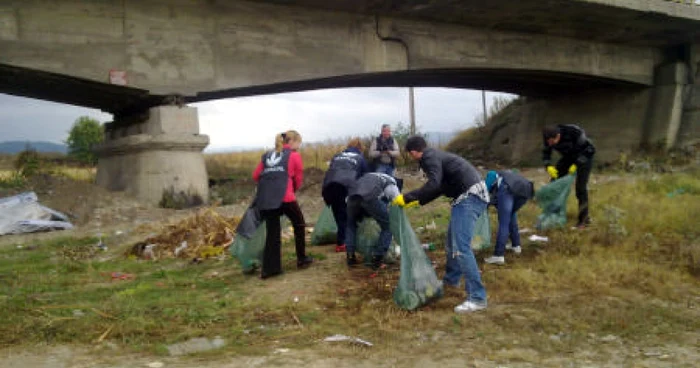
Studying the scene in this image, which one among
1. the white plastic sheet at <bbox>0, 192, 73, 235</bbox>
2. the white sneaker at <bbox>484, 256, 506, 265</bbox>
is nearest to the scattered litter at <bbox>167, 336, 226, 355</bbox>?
the white sneaker at <bbox>484, 256, 506, 265</bbox>

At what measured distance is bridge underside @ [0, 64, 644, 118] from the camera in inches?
378

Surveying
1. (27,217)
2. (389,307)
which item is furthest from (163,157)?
(389,307)

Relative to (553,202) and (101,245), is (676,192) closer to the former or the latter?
(553,202)

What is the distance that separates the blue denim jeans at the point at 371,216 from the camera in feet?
19.1

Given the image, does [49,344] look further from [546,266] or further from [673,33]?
[673,33]

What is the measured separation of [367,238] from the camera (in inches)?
237

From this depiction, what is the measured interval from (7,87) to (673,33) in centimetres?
1461

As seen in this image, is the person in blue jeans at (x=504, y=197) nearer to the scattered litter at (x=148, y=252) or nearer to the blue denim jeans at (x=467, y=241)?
the blue denim jeans at (x=467, y=241)

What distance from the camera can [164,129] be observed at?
1025cm

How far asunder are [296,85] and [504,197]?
6.51m

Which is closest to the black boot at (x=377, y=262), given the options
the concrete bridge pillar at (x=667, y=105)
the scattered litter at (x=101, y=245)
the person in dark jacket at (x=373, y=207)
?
the person in dark jacket at (x=373, y=207)

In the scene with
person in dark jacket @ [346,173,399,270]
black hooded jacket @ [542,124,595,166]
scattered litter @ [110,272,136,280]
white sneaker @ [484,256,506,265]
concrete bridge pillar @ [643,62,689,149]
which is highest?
concrete bridge pillar @ [643,62,689,149]

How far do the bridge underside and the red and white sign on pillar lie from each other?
4.5 inches

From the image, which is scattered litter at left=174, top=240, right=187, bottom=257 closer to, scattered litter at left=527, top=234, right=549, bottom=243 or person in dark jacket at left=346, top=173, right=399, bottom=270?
person in dark jacket at left=346, top=173, right=399, bottom=270
